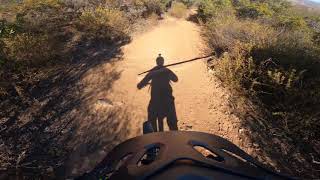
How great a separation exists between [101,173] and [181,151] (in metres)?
0.72

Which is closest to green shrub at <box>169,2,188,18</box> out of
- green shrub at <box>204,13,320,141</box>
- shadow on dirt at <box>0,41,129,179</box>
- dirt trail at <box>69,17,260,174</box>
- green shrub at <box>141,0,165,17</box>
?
green shrub at <box>141,0,165,17</box>

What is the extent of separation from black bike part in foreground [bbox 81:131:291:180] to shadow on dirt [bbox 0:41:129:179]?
7.96 feet

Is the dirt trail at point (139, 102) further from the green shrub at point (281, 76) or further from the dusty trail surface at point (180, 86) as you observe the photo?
the green shrub at point (281, 76)

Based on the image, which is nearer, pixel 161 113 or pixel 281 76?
pixel 161 113

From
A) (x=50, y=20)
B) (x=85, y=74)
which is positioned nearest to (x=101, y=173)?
(x=85, y=74)

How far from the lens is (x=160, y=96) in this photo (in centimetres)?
733

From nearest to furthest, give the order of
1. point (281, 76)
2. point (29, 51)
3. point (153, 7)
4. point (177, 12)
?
1. point (281, 76)
2. point (29, 51)
3. point (153, 7)
4. point (177, 12)

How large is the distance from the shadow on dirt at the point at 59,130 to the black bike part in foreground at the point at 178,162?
2.42 m

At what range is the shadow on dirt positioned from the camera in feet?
16.1

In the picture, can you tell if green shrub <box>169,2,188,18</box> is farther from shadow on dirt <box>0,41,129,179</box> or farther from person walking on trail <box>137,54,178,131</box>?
shadow on dirt <box>0,41,129,179</box>

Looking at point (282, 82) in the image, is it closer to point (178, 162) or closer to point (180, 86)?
→ point (180, 86)

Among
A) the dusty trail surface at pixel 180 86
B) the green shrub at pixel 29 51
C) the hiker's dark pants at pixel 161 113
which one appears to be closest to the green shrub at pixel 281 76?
the dusty trail surface at pixel 180 86

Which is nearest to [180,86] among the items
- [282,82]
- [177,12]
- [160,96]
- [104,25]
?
[160,96]

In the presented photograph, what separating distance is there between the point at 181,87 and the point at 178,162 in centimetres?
574
